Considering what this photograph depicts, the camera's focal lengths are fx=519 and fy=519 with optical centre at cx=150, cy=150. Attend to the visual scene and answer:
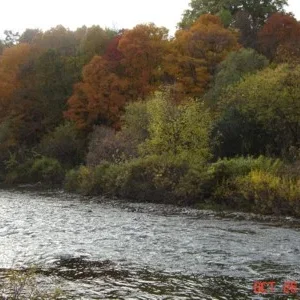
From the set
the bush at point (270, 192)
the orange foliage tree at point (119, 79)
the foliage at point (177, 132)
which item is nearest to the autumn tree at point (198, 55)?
the orange foliage tree at point (119, 79)

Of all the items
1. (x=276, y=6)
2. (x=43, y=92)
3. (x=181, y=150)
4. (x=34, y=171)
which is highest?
(x=276, y=6)

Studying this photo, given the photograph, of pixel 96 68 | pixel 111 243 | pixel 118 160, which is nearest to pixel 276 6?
pixel 96 68

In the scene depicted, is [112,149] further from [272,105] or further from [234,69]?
[234,69]

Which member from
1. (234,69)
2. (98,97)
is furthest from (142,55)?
(234,69)

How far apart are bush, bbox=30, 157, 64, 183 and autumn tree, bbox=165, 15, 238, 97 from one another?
14.3m

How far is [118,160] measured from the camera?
38.8m

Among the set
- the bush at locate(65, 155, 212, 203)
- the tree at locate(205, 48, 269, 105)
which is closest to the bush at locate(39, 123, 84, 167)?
the bush at locate(65, 155, 212, 203)

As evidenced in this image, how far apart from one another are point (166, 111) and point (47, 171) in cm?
1764

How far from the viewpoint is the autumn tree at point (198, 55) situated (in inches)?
2003

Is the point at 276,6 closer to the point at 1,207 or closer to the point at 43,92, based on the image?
the point at 43,92

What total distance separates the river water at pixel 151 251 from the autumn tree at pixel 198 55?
80.3ft

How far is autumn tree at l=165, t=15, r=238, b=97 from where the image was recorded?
167 feet

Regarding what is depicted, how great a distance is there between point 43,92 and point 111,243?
4255 cm

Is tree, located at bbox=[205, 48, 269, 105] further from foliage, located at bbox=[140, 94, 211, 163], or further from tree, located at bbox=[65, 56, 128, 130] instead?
tree, located at bbox=[65, 56, 128, 130]
